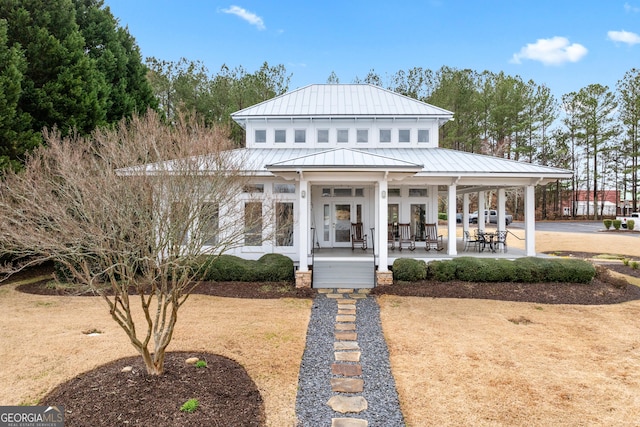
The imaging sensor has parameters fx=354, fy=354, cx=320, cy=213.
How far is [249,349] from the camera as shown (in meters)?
6.21

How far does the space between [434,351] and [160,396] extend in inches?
173

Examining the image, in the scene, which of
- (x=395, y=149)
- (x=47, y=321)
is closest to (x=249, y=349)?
(x=47, y=321)

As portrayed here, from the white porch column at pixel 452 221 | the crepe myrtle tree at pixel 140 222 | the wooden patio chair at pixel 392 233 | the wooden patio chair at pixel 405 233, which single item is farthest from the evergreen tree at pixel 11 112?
the white porch column at pixel 452 221

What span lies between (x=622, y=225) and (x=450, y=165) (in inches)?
1101

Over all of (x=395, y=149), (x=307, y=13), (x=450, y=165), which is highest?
(x=307, y=13)

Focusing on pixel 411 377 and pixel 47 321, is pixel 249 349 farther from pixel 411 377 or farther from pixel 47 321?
pixel 47 321

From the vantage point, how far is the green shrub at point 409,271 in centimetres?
1089

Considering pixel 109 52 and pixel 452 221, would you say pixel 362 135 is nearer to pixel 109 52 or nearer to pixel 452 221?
pixel 452 221

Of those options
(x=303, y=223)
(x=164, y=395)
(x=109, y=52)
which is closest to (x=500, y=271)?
(x=303, y=223)

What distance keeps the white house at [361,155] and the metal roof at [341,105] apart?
44mm

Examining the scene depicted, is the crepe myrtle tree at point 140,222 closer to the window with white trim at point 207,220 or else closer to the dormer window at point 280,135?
the window with white trim at point 207,220

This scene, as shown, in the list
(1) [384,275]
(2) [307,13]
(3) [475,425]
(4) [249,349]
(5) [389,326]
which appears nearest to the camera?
(3) [475,425]

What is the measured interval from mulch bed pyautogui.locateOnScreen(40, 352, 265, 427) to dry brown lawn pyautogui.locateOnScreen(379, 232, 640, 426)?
207cm

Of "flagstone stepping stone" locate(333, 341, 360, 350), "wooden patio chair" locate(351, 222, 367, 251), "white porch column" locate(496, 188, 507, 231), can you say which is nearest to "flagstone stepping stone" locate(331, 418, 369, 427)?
"flagstone stepping stone" locate(333, 341, 360, 350)
